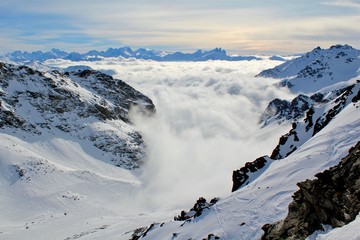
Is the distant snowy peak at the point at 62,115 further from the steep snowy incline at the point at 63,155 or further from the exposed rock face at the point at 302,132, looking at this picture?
the exposed rock face at the point at 302,132

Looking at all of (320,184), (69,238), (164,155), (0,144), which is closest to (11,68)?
(0,144)

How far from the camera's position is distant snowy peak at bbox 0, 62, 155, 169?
10651cm

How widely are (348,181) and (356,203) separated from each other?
212 cm

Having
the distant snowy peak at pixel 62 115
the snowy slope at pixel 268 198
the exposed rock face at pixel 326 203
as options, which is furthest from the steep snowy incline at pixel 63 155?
the exposed rock face at pixel 326 203

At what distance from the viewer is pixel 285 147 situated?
189 feet

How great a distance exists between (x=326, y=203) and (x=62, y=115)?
358 ft

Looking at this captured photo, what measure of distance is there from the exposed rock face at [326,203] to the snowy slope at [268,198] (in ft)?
18.1

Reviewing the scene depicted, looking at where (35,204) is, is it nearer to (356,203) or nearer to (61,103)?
(61,103)

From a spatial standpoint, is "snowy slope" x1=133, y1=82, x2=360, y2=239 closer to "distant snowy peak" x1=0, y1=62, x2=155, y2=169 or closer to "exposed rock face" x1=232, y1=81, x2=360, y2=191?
"exposed rock face" x1=232, y1=81, x2=360, y2=191

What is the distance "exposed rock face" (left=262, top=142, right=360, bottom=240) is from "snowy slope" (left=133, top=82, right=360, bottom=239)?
18.1ft

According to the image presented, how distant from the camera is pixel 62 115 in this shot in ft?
388

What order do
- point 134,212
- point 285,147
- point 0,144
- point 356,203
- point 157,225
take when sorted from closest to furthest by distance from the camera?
point 356,203 < point 157,225 < point 285,147 < point 134,212 < point 0,144

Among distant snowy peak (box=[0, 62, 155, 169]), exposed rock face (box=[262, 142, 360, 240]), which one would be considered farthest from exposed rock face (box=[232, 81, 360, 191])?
distant snowy peak (box=[0, 62, 155, 169])

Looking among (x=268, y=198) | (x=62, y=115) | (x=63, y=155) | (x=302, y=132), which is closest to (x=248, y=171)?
(x=302, y=132)
